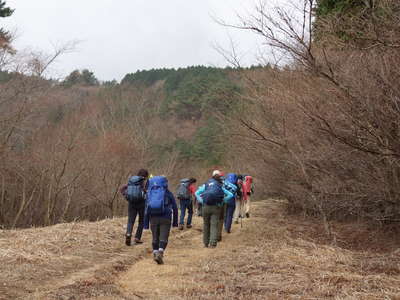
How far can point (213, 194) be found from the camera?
959 cm

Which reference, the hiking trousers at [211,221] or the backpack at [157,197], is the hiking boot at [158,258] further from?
the hiking trousers at [211,221]

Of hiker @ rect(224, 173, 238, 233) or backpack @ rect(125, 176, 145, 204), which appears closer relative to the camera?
backpack @ rect(125, 176, 145, 204)

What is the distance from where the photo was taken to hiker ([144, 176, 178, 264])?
7.71 metres

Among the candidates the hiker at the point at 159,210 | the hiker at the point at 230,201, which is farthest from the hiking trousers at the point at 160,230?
the hiker at the point at 230,201

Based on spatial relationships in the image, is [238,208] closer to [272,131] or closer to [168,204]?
[272,131]

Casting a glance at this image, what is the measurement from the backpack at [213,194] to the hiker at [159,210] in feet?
5.73

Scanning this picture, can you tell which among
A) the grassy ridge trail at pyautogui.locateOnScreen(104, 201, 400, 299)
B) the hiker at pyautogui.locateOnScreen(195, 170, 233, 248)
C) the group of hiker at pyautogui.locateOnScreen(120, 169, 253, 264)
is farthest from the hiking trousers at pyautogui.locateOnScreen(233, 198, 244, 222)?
the grassy ridge trail at pyautogui.locateOnScreen(104, 201, 400, 299)

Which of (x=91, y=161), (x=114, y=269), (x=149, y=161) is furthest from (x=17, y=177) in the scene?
(x=114, y=269)

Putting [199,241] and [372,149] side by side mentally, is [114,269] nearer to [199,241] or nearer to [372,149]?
[199,241]

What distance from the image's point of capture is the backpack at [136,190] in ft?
29.8

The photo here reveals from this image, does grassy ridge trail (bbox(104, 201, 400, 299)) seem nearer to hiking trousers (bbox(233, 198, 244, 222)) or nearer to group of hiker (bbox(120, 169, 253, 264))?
group of hiker (bbox(120, 169, 253, 264))

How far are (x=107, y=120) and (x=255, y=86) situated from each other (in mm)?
24682

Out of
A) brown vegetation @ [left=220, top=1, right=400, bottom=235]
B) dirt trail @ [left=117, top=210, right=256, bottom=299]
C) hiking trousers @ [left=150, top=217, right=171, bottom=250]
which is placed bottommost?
dirt trail @ [left=117, top=210, right=256, bottom=299]

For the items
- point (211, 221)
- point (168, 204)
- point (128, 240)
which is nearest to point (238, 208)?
point (211, 221)
